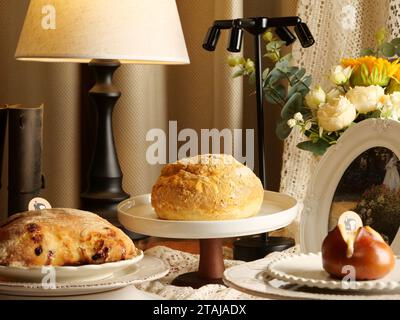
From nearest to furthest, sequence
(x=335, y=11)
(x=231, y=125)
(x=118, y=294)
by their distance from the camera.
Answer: (x=118, y=294)
(x=335, y=11)
(x=231, y=125)

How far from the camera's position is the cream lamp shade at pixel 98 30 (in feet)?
3.89

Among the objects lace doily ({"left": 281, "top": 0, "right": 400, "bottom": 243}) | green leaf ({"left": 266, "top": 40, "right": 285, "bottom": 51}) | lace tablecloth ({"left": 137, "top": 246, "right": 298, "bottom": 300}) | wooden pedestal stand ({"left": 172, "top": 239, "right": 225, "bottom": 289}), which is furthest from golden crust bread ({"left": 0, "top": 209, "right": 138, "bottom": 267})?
lace doily ({"left": 281, "top": 0, "right": 400, "bottom": 243})

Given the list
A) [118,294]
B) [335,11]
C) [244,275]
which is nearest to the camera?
[244,275]

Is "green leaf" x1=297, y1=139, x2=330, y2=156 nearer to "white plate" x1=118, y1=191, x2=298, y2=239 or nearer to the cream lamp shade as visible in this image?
"white plate" x1=118, y1=191, x2=298, y2=239

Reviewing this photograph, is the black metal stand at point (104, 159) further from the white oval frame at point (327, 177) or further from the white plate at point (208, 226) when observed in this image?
the white oval frame at point (327, 177)

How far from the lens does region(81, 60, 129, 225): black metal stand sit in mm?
1301

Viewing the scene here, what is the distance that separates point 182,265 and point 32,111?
13.2 inches

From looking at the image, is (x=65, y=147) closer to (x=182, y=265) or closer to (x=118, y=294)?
(x=182, y=265)

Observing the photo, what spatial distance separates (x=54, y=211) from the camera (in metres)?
0.83

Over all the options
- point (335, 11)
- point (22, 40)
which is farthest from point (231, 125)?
point (22, 40)

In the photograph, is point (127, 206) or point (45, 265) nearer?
point (45, 265)

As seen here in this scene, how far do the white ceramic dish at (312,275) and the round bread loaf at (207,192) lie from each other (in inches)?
Answer: 10.3

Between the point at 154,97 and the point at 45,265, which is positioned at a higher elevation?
the point at 154,97

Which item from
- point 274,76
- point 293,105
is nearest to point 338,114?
point 293,105
